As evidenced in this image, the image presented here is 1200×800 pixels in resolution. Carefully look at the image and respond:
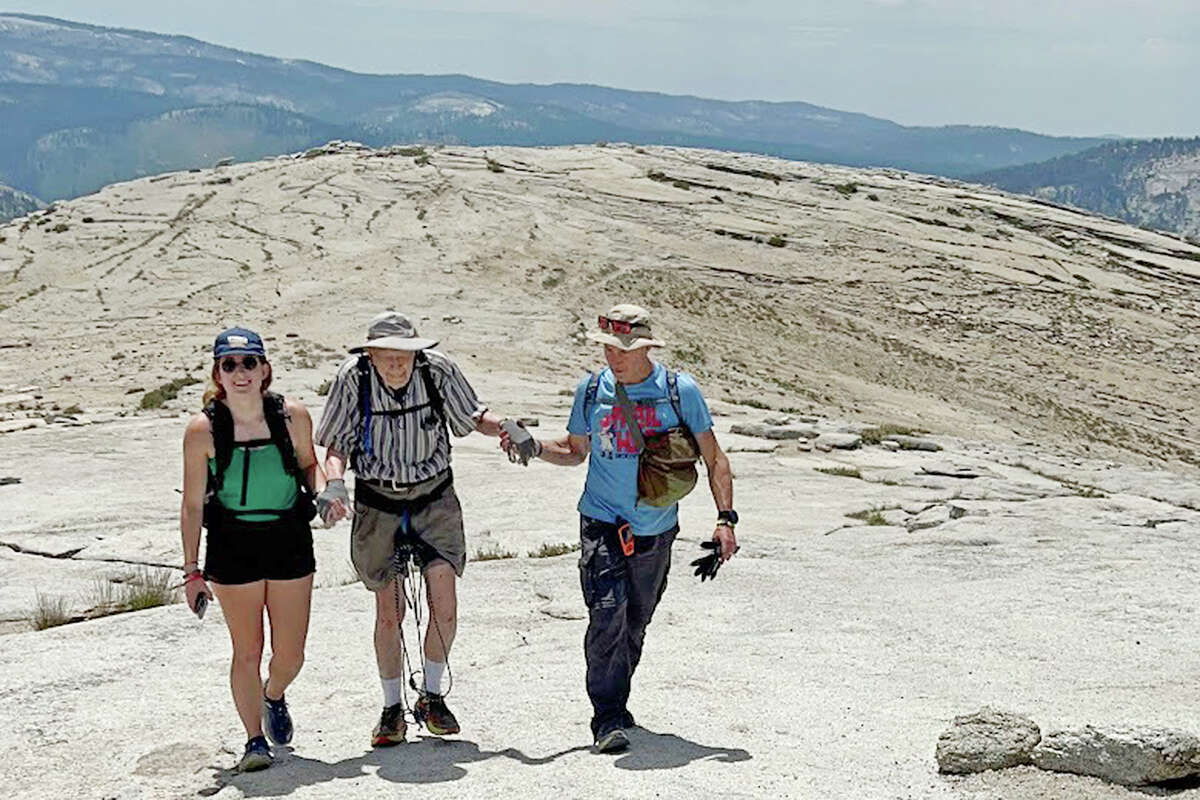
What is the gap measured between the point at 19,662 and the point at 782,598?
589 cm

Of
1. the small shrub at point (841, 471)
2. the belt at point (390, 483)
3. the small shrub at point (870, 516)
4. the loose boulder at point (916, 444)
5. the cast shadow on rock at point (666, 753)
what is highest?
the belt at point (390, 483)

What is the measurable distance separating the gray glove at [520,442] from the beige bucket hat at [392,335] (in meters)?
0.76

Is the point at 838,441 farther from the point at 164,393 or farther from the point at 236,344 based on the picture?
the point at 236,344

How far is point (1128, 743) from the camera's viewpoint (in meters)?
5.91

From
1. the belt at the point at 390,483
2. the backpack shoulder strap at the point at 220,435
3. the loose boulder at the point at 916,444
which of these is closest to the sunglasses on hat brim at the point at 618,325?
the belt at the point at 390,483

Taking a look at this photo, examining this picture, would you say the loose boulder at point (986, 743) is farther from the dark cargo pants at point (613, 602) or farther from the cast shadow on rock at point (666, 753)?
the dark cargo pants at point (613, 602)

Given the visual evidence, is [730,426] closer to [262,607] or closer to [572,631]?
[572,631]

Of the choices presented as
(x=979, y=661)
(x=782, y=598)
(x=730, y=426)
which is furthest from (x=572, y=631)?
(x=730, y=426)

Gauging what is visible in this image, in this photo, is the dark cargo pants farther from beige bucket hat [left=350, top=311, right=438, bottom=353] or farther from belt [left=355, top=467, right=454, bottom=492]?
beige bucket hat [left=350, top=311, right=438, bottom=353]

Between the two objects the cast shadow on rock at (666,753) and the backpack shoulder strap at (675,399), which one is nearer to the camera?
the cast shadow on rock at (666,753)

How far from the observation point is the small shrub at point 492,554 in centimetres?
1179

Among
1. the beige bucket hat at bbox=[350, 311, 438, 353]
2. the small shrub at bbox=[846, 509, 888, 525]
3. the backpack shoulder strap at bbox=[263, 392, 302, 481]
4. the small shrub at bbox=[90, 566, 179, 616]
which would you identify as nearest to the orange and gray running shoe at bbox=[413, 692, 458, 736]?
the backpack shoulder strap at bbox=[263, 392, 302, 481]

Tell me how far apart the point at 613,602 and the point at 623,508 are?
528 millimetres

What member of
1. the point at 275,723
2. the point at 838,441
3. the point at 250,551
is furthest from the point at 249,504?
the point at 838,441
